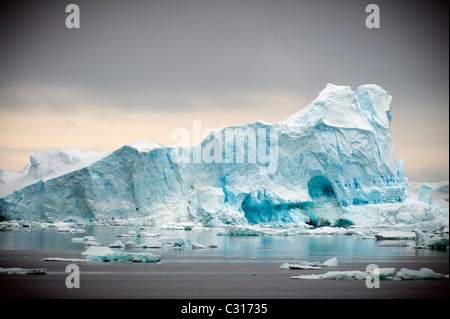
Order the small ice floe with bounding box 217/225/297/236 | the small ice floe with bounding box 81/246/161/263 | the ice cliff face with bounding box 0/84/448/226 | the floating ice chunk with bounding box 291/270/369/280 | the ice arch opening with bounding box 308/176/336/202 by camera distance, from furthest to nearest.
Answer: the ice arch opening with bounding box 308/176/336/202
the ice cliff face with bounding box 0/84/448/226
the small ice floe with bounding box 217/225/297/236
the small ice floe with bounding box 81/246/161/263
the floating ice chunk with bounding box 291/270/369/280

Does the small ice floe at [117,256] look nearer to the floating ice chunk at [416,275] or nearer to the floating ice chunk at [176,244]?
the floating ice chunk at [176,244]

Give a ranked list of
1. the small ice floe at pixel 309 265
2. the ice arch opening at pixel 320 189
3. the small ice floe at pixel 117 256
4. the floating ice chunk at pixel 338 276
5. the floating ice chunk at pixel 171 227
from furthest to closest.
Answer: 1. the ice arch opening at pixel 320 189
2. the floating ice chunk at pixel 171 227
3. the small ice floe at pixel 117 256
4. the small ice floe at pixel 309 265
5. the floating ice chunk at pixel 338 276

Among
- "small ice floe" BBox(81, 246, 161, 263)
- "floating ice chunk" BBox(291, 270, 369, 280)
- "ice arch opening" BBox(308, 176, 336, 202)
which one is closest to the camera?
"floating ice chunk" BBox(291, 270, 369, 280)

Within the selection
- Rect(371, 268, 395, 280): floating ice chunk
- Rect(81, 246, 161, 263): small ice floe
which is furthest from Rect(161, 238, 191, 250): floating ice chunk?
Rect(371, 268, 395, 280): floating ice chunk

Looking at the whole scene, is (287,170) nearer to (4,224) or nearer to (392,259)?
(4,224)

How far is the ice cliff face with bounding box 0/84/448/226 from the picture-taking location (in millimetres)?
28547

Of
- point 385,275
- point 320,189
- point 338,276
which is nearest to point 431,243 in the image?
point 385,275

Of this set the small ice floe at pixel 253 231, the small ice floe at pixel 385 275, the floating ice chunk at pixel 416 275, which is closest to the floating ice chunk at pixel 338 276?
the small ice floe at pixel 385 275

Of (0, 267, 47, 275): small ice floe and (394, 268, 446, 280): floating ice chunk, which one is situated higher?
(0, 267, 47, 275): small ice floe

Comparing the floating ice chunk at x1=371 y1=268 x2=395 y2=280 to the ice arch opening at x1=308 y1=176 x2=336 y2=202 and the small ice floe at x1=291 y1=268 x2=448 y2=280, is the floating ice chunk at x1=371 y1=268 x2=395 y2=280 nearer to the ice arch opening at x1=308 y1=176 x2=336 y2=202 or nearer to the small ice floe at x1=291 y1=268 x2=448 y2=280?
the small ice floe at x1=291 y1=268 x2=448 y2=280

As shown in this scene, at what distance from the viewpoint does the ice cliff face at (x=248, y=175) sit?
28.5 metres

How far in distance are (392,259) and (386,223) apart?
15231 mm
